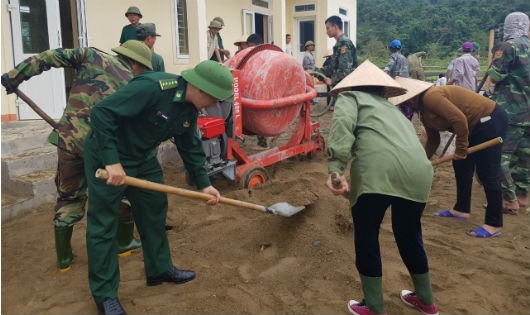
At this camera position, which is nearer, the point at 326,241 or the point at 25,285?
the point at 25,285

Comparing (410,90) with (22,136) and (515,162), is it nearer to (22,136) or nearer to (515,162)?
(515,162)

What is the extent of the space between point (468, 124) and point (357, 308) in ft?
6.84

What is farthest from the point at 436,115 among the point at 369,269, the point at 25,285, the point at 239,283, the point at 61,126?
the point at 25,285

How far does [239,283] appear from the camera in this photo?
315cm

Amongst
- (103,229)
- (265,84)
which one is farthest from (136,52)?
(265,84)

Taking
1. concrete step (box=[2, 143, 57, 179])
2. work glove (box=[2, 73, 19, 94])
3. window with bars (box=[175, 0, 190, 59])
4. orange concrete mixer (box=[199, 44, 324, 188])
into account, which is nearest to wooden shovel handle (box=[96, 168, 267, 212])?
work glove (box=[2, 73, 19, 94])

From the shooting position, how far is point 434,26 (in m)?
42.2

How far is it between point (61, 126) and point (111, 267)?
1.17 metres

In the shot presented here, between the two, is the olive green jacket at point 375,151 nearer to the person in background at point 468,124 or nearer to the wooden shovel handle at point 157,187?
the wooden shovel handle at point 157,187

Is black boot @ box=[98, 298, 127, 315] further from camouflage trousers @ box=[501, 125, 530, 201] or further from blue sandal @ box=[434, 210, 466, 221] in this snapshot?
camouflage trousers @ box=[501, 125, 530, 201]

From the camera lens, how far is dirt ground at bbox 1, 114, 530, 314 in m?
2.91

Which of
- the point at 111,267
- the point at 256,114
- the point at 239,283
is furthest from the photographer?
the point at 256,114

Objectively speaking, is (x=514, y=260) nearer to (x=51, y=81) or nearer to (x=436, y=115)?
(x=436, y=115)

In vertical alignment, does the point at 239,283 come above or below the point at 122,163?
below
